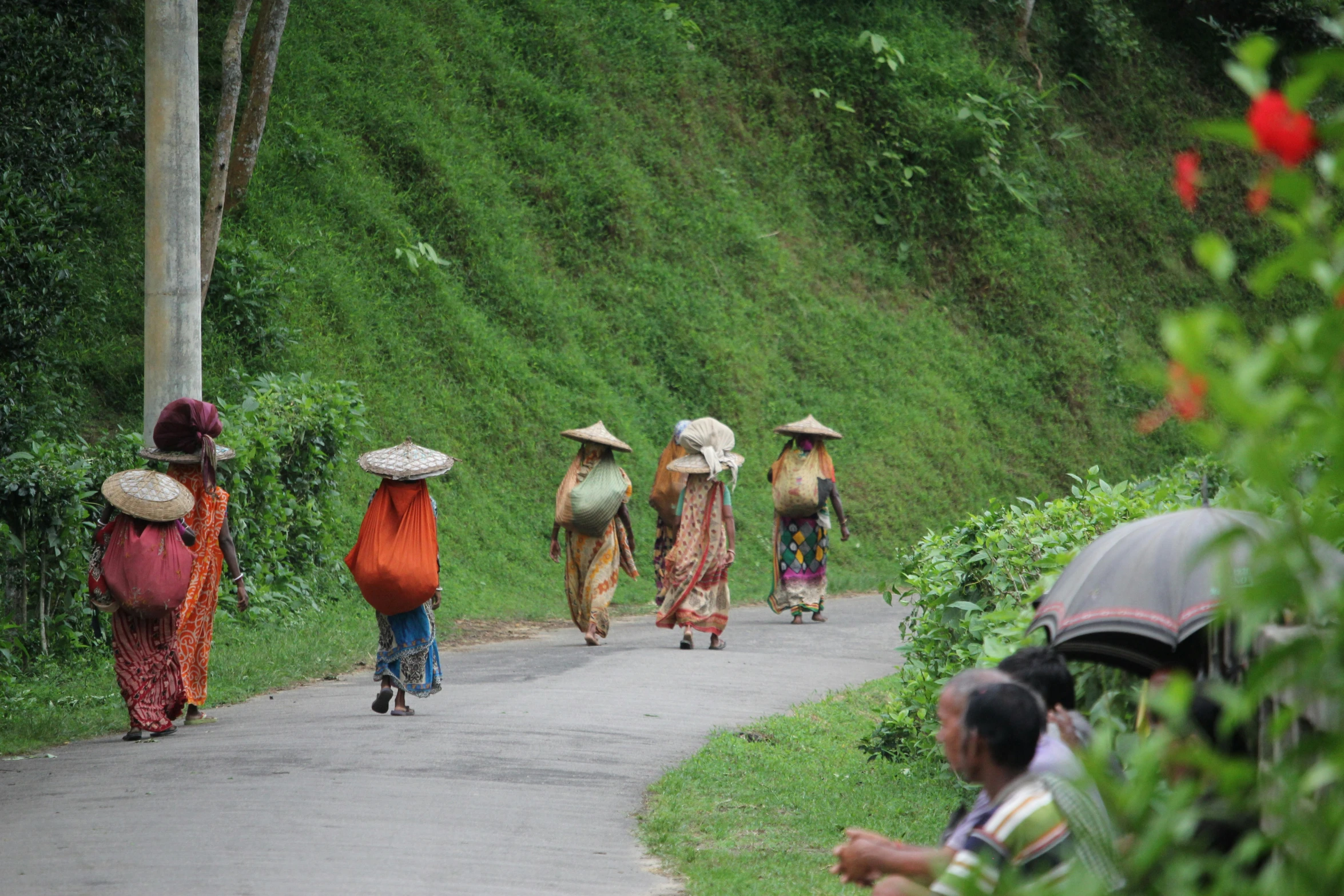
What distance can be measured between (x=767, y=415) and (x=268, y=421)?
37.1 ft

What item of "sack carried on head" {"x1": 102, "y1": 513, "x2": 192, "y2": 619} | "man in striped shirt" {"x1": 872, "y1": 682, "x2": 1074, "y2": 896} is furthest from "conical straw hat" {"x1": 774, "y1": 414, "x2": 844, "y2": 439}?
"man in striped shirt" {"x1": 872, "y1": 682, "x2": 1074, "y2": 896}

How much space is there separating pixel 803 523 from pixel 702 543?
281 centimetres

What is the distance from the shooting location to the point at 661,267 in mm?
25125

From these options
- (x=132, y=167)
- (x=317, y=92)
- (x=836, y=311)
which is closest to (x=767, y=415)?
(x=836, y=311)

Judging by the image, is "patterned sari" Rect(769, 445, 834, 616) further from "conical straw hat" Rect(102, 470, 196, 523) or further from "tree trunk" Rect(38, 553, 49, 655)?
"conical straw hat" Rect(102, 470, 196, 523)

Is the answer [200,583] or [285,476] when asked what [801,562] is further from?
[200,583]

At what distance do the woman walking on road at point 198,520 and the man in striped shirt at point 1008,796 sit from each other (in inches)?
274

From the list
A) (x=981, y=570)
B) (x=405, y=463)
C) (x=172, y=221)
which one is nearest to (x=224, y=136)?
(x=172, y=221)

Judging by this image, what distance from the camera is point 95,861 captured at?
6.30 meters

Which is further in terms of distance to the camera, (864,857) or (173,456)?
(173,456)

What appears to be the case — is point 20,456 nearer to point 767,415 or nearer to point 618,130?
point 767,415

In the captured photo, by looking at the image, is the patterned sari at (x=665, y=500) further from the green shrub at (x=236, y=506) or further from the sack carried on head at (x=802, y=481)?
the green shrub at (x=236, y=506)

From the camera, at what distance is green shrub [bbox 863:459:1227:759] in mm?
7434

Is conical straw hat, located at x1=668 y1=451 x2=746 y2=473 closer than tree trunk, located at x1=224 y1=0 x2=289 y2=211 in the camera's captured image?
Yes
